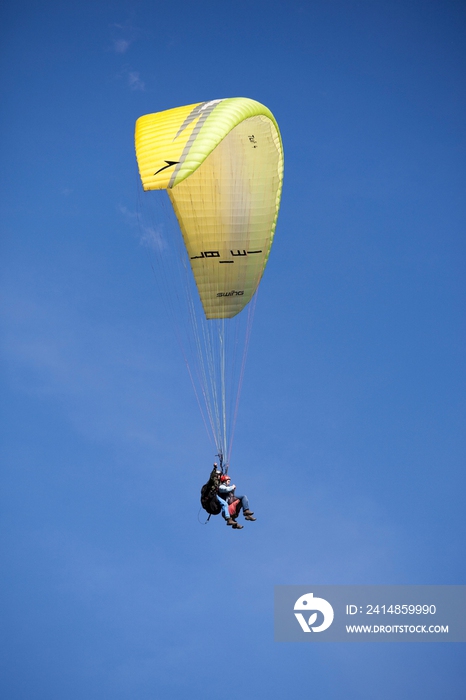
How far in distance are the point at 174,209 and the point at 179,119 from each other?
359cm

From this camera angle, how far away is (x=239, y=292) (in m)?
26.5

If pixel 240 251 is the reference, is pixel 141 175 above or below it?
below

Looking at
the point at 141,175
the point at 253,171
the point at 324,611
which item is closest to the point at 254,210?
the point at 253,171

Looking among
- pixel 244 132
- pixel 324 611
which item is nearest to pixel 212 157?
pixel 244 132

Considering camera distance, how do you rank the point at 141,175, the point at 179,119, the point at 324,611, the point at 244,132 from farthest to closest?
the point at 324,611, the point at 244,132, the point at 179,119, the point at 141,175

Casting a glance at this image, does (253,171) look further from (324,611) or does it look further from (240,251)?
(324,611)

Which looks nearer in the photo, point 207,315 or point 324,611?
point 207,315

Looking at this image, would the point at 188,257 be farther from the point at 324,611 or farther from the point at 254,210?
the point at 324,611

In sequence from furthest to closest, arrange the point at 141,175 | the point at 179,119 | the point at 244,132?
1. the point at 244,132
2. the point at 179,119
3. the point at 141,175

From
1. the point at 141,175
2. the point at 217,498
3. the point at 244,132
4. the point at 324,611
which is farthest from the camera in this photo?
the point at 324,611

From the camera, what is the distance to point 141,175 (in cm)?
1941

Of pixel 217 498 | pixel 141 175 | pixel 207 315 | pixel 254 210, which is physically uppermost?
pixel 254 210

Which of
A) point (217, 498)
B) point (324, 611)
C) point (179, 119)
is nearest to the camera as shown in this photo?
point (179, 119)

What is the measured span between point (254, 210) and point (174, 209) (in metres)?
2.47
